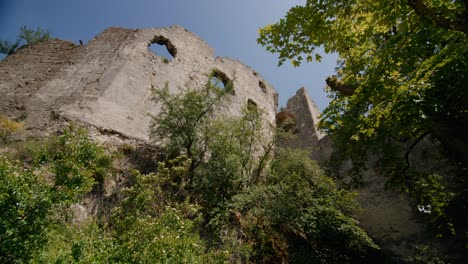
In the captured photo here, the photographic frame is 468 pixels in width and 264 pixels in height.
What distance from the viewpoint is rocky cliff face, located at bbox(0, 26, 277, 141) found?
26.2 ft

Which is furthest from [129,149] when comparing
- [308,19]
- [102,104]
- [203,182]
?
[308,19]

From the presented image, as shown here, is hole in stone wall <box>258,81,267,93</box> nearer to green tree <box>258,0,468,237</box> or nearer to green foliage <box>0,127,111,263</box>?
green tree <box>258,0,468,237</box>

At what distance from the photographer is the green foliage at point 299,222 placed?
741cm

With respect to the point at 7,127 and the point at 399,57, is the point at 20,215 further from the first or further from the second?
the point at 399,57

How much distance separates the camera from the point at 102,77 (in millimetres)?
8844

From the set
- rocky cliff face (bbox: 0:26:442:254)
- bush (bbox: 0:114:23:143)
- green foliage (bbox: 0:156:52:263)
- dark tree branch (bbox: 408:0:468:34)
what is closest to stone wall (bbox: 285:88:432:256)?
rocky cliff face (bbox: 0:26:442:254)

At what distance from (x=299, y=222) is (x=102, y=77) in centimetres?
674

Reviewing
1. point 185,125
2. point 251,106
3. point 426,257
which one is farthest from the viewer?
point 251,106

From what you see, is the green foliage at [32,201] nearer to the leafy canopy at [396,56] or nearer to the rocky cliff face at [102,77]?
the rocky cliff face at [102,77]

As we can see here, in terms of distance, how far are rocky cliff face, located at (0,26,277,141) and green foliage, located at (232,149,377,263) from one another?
10.6 ft

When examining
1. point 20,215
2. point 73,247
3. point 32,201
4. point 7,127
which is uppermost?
point 7,127

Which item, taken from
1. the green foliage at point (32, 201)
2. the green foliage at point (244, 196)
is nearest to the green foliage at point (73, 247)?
the green foliage at point (32, 201)

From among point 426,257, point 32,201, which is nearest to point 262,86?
point 426,257

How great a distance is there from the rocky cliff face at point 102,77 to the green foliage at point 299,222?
10.6 feet
